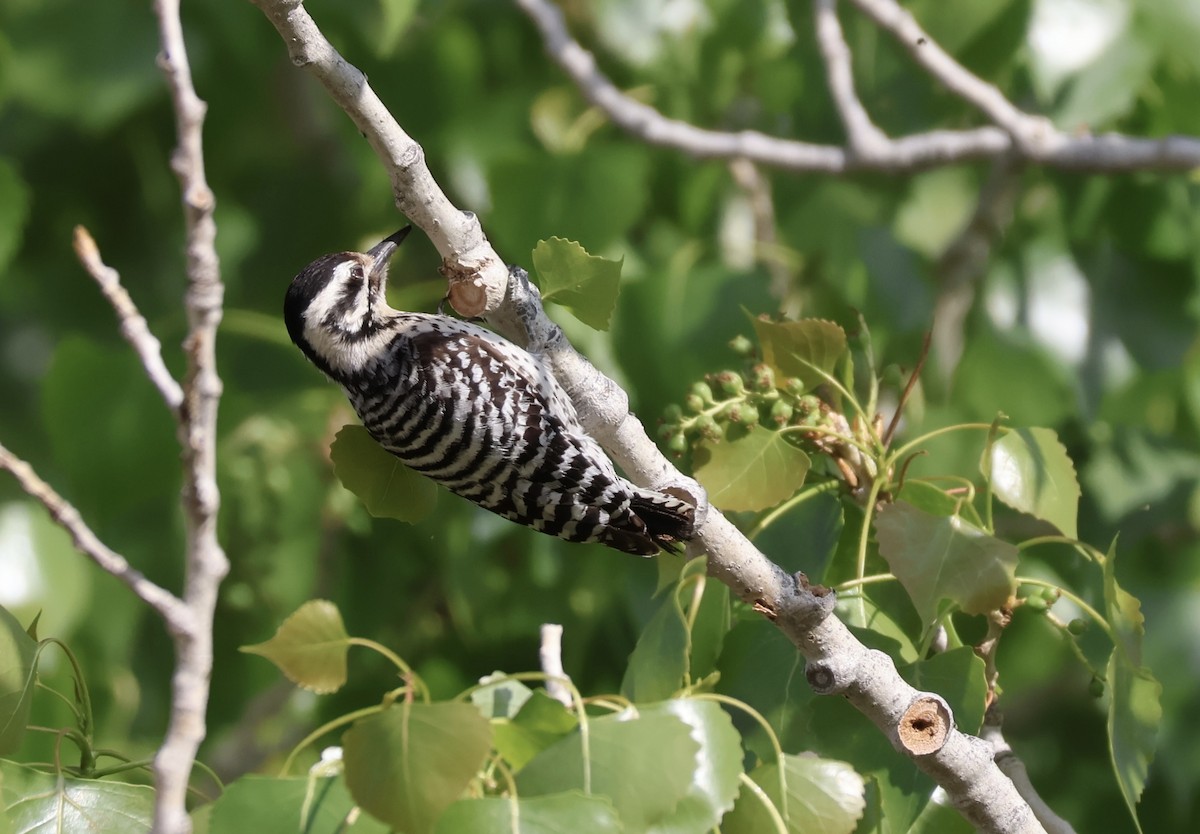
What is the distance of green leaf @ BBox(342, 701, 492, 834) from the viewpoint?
1.41 metres

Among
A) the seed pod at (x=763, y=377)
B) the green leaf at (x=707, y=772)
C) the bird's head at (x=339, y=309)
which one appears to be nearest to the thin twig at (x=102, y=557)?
the green leaf at (x=707, y=772)

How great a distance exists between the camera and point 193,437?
1092mm

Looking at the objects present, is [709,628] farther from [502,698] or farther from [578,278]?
[578,278]

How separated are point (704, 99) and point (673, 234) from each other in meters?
0.53

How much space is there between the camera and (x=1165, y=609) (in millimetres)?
2904

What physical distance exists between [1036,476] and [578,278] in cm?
66

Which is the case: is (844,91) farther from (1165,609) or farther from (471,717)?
(471,717)

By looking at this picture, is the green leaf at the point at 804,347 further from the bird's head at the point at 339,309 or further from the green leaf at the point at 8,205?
the green leaf at the point at 8,205

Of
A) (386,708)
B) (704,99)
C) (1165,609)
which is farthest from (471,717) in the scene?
(704,99)

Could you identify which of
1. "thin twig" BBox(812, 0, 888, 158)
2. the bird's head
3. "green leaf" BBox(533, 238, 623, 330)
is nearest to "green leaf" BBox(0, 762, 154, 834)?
"green leaf" BBox(533, 238, 623, 330)

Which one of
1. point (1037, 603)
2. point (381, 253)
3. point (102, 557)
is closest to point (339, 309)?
point (381, 253)

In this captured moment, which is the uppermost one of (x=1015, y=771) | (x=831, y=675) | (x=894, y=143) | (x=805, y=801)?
(x=894, y=143)

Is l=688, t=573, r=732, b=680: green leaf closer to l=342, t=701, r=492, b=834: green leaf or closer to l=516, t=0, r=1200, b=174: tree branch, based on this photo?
l=342, t=701, r=492, b=834: green leaf

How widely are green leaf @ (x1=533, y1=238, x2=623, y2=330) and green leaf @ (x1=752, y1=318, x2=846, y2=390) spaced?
9.9 inches
